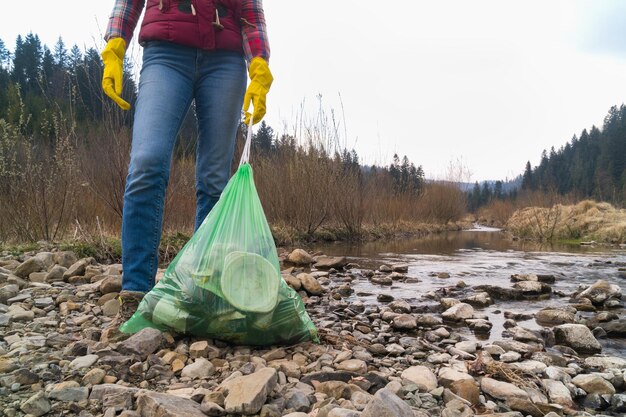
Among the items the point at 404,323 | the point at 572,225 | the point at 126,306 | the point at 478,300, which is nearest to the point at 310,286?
the point at 404,323

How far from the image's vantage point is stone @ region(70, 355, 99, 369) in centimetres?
135

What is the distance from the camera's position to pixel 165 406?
1048 mm

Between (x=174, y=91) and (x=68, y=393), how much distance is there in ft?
4.32

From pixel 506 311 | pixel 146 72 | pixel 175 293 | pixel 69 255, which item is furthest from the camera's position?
pixel 69 255

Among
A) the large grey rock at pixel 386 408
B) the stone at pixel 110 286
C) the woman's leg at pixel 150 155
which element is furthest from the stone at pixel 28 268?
the large grey rock at pixel 386 408

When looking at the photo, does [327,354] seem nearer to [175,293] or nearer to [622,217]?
[175,293]

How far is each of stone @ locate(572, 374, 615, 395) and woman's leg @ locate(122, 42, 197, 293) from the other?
1.87m

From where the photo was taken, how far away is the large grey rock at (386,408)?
105 centimetres

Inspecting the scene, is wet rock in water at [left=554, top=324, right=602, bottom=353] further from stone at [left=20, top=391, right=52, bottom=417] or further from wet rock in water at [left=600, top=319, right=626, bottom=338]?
stone at [left=20, top=391, right=52, bottom=417]

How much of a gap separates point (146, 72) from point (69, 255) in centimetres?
204

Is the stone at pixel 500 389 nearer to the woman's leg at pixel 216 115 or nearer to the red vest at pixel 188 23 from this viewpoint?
the woman's leg at pixel 216 115

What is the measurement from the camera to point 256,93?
2055mm

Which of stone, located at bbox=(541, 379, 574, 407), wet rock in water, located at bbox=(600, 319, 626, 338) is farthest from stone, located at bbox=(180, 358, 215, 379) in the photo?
wet rock in water, located at bbox=(600, 319, 626, 338)

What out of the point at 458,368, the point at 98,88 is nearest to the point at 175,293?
the point at 458,368
